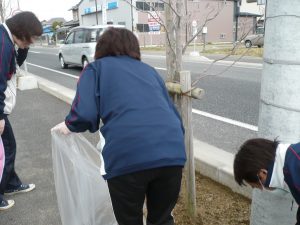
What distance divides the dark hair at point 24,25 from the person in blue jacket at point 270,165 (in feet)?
5.67

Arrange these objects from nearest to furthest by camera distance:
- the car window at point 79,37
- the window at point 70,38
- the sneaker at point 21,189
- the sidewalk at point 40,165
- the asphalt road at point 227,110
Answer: the sidewalk at point 40,165 → the sneaker at point 21,189 → the asphalt road at point 227,110 → the car window at point 79,37 → the window at point 70,38

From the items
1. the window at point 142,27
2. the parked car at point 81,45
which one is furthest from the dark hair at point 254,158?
the window at point 142,27

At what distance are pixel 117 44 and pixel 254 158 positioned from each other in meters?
0.93

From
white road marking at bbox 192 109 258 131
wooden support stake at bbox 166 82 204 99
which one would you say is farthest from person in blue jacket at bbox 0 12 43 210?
white road marking at bbox 192 109 258 131

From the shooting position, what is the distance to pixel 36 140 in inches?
184

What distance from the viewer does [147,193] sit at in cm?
193

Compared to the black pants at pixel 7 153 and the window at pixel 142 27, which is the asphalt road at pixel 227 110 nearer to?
the black pants at pixel 7 153

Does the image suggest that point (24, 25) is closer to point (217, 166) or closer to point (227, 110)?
point (217, 166)

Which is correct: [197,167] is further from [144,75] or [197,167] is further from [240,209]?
[144,75]

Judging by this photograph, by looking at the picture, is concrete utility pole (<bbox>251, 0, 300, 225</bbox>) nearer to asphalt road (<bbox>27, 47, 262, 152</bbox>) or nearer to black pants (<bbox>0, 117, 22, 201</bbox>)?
asphalt road (<bbox>27, 47, 262, 152</bbox>)

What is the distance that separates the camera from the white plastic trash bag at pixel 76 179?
7.61ft

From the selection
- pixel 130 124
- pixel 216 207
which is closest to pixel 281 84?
pixel 130 124

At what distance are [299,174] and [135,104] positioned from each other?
80 cm

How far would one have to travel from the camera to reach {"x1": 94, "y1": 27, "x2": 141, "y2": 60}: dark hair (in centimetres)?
189
